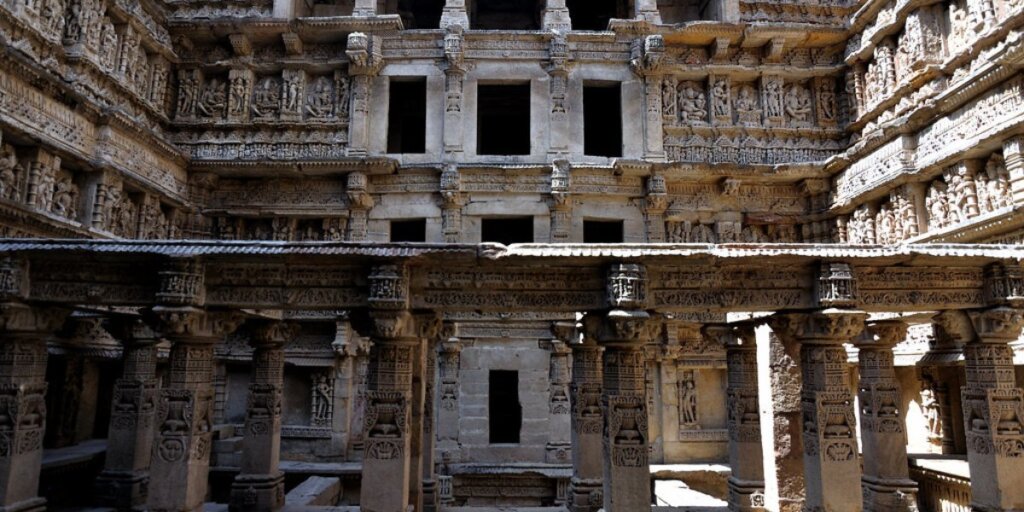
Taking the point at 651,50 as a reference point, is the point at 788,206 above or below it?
below

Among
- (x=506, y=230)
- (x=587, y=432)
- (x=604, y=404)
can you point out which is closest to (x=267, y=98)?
(x=506, y=230)

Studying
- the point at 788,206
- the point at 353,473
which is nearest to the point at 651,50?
the point at 788,206

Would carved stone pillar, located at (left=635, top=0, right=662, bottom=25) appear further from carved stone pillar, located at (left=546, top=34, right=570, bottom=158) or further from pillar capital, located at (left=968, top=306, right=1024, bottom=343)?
pillar capital, located at (left=968, top=306, right=1024, bottom=343)

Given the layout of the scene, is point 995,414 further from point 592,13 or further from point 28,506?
point 592,13

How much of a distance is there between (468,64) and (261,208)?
5.72 metres

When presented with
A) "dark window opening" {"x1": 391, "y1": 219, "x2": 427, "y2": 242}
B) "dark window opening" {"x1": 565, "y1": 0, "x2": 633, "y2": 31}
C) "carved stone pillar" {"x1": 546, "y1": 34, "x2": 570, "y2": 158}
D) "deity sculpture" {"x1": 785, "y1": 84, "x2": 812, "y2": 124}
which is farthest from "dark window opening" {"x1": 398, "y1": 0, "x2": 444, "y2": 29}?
"deity sculpture" {"x1": 785, "y1": 84, "x2": 812, "y2": 124}

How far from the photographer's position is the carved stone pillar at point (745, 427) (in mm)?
8781

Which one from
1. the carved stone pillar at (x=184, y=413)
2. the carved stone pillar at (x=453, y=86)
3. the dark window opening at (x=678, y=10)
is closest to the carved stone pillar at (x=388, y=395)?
the carved stone pillar at (x=184, y=413)

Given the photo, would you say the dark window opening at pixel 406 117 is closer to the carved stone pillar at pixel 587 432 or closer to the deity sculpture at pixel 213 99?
the deity sculpture at pixel 213 99

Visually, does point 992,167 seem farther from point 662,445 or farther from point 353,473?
point 353,473

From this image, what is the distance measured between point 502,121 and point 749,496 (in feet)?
43.0

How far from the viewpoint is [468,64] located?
15.2m

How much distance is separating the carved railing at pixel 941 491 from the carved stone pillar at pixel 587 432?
582 centimetres

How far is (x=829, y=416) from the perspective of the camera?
6895 mm
